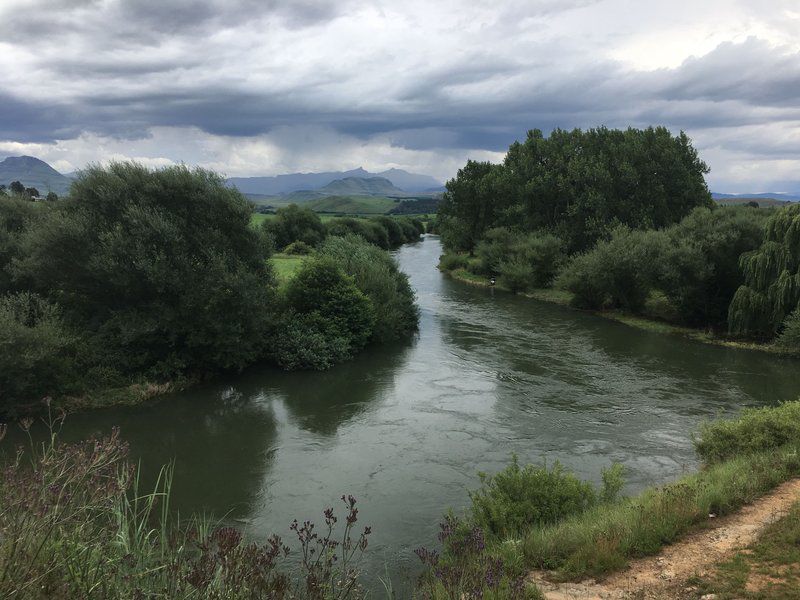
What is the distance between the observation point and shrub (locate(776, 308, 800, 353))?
88.0ft

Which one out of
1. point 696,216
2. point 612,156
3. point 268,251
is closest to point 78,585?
point 268,251

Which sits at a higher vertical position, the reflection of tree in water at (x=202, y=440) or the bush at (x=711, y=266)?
the bush at (x=711, y=266)

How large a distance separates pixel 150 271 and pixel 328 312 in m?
9.99

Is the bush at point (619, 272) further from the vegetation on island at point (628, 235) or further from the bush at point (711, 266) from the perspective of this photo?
the bush at point (711, 266)

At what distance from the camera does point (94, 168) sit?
2527 centimetres

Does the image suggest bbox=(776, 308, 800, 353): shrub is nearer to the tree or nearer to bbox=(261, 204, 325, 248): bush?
the tree

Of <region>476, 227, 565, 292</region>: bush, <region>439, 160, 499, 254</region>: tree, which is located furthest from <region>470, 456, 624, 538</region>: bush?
<region>439, 160, 499, 254</region>: tree

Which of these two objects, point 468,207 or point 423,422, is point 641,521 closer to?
point 423,422

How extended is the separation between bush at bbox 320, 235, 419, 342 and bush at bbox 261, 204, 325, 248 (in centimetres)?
4619

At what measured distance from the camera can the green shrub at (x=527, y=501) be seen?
11016mm

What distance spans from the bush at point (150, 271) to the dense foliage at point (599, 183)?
3794 cm

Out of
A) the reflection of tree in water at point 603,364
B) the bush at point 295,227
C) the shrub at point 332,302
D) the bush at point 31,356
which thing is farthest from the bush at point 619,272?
the bush at point 295,227

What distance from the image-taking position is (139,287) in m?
24.2

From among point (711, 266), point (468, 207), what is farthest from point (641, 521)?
point (468, 207)
